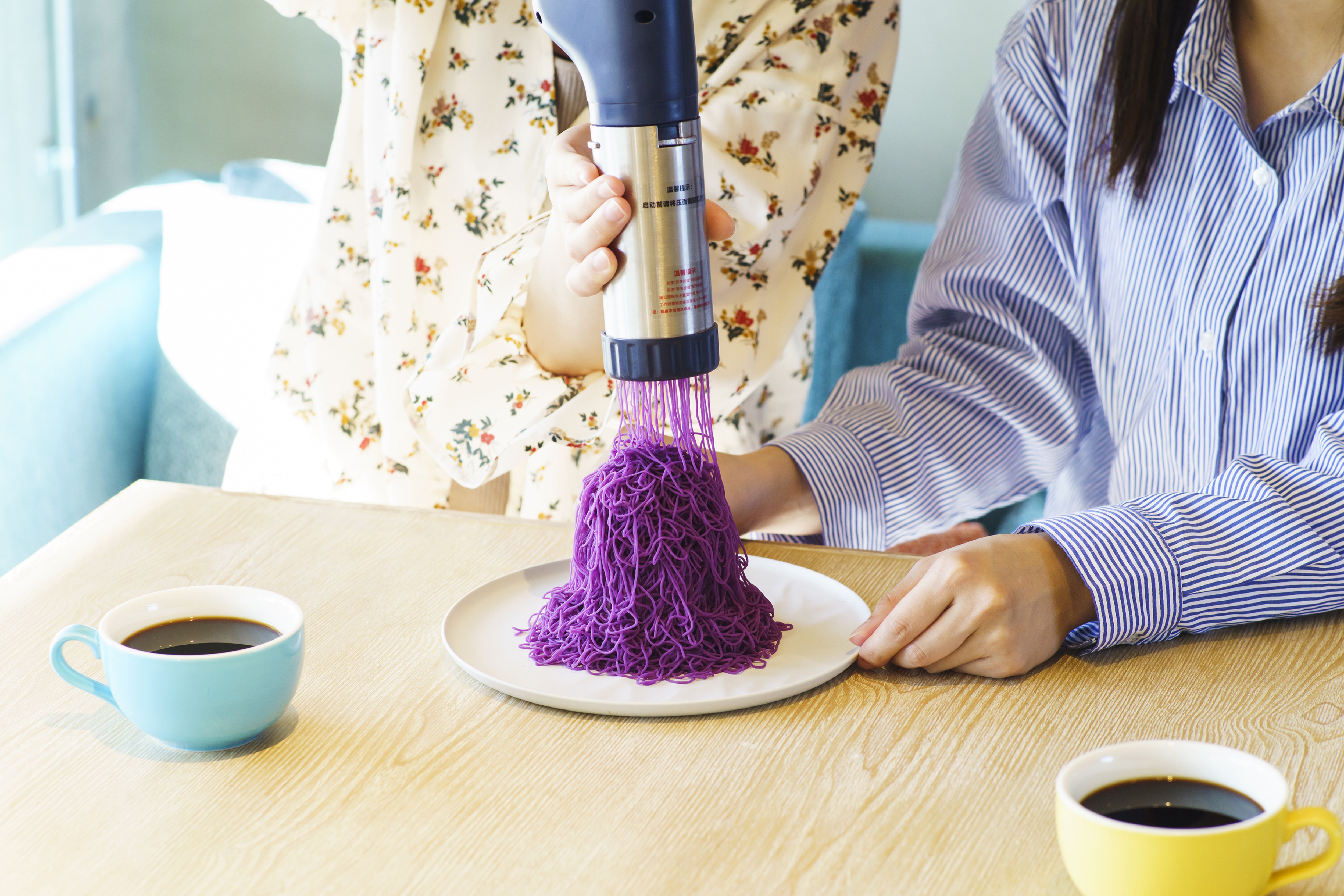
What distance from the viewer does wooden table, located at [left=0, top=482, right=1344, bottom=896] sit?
62 centimetres

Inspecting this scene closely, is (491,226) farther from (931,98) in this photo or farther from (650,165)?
(931,98)

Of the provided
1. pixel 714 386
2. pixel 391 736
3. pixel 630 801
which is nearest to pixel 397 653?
pixel 391 736

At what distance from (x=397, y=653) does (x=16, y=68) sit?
2339mm

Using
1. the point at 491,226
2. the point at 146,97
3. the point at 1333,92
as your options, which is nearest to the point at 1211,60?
the point at 1333,92

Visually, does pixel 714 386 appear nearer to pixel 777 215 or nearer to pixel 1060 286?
pixel 777 215

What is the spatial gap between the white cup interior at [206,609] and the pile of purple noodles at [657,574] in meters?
0.17

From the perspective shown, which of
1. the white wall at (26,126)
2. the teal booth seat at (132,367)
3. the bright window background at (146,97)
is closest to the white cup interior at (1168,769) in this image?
the teal booth seat at (132,367)

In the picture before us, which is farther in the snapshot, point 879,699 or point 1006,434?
point 1006,434

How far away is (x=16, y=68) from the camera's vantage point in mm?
2623

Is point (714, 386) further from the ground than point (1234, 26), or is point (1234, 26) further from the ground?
point (1234, 26)

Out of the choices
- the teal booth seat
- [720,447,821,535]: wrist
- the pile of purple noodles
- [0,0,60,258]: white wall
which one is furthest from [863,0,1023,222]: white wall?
[0,0,60,258]: white wall

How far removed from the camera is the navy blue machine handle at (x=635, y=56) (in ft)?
2.43

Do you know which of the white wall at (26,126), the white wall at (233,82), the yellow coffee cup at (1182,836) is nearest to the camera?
the yellow coffee cup at (1182,836)

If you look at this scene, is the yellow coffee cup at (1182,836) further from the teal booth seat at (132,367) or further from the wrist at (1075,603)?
the teal booth seat at (132,367)
